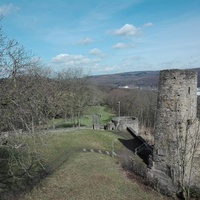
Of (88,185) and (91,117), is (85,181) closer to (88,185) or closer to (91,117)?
(88,185)

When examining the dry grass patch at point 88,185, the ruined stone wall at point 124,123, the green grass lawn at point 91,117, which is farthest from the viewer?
the green grass lawn at point 91,117

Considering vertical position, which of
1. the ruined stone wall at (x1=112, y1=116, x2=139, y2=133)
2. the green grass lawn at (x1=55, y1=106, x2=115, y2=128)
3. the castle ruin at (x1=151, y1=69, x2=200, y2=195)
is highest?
the castle ruin at (x1=151, y1=69, x2=200, y2=195)

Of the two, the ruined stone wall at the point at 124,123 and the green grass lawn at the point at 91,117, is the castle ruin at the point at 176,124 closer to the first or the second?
the ruined stone wall at the point at 124,123

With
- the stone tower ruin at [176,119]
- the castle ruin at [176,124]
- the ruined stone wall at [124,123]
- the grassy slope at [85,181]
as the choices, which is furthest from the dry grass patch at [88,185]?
the ruined stone wall at [124,123]

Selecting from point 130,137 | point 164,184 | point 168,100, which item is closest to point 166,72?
point 168,100

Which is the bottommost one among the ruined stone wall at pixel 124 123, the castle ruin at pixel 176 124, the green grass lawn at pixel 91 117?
the green grass lawn at pixel 91 117

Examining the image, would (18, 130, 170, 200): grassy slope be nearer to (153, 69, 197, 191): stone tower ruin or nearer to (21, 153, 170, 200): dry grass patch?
(21, 153, 170, 200): dry grass patch

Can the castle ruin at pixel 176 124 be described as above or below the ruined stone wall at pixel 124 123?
above

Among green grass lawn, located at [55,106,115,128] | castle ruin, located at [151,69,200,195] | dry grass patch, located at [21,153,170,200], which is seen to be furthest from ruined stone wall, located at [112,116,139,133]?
castle ruin, located at [151,69,200,195]
